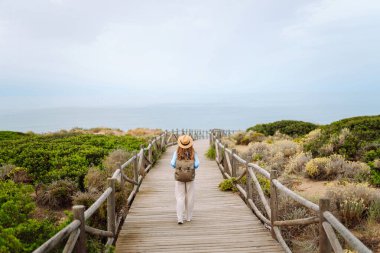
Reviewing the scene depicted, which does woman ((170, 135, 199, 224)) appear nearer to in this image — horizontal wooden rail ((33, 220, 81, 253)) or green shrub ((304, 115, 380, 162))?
horizontal wooden rail ((33, 220, 81, 253))

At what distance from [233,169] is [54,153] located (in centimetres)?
722

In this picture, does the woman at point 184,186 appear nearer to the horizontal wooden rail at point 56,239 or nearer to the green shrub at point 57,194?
the horizontal wooden rail at point 56,239

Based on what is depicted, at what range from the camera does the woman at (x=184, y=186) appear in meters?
7.24

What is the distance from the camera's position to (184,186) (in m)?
7.41

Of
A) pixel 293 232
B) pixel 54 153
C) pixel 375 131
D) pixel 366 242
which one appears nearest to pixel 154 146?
pixel 54 153

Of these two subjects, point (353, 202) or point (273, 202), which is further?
point (353, 202)

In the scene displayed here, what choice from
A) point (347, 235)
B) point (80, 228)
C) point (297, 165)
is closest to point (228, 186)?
point (297, 165)

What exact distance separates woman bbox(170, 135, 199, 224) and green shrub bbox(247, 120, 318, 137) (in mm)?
18954

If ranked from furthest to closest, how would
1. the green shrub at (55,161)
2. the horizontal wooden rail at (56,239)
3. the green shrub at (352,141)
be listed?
the green shrub at (352,141) < the green shrub at (55,161) < the horizontal wooden rail at (56,239)

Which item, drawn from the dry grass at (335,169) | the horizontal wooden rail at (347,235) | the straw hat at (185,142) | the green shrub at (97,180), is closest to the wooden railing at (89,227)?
the green shrub at (97,180)

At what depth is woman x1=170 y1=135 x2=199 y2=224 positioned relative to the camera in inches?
285

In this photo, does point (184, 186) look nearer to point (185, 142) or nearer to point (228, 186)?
point (185, 142)

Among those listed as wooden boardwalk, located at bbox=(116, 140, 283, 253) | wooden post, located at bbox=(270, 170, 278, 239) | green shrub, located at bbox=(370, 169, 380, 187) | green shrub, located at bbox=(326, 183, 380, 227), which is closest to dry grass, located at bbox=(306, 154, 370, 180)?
green shrub, located at bbox=(370, 169, 380, 187)

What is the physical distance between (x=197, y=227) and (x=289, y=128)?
2039 centimetres
